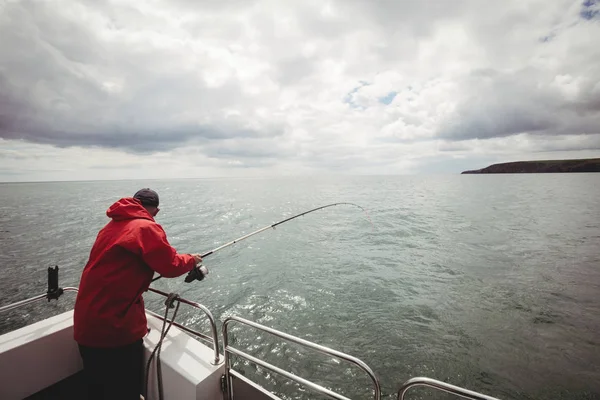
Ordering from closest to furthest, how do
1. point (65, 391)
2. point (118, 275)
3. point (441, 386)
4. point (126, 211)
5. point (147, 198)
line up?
point (441, 386) → point (118, 275) → point (126, 211) → point (147, 198) → point (65, 391)

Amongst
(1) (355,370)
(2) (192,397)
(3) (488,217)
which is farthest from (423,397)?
(3) (488,217)

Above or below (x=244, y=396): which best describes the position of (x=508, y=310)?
below

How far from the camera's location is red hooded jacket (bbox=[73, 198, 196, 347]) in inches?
109

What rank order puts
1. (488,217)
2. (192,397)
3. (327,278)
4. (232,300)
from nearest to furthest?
(192,397) → (232,300) → (327,278) → (488,217)

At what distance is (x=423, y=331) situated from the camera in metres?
8.27

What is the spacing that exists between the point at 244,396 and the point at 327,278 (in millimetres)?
9513

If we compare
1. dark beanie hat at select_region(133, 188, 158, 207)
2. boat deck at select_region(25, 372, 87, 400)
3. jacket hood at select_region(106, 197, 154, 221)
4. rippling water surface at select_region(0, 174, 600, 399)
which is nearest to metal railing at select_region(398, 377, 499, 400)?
jacket hood at select_region(106, 197, 154, 221)

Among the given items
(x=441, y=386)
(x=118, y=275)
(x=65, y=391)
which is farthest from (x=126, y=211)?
(x=441, y=386)

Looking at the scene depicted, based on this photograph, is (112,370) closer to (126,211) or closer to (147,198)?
(126,211)

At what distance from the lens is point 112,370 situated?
306cm

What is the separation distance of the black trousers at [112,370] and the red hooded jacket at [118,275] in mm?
174

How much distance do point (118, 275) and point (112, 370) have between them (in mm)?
1281

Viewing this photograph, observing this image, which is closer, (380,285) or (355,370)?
(355,370)

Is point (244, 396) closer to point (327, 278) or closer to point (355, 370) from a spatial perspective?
point (355, 370)
